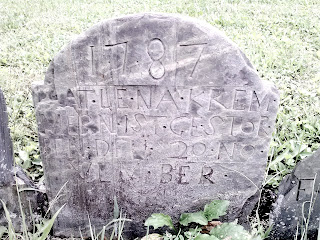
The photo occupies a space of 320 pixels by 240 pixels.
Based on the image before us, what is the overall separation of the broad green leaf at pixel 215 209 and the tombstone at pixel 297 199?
0.31m

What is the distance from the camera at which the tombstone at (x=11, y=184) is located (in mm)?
1775

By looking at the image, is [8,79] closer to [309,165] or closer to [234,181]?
[234,181]

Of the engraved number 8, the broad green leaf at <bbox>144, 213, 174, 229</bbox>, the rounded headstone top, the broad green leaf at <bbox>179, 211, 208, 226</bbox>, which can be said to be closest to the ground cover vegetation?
the broad green leaf at <bbox>179, 211, 208, 226</bbox>

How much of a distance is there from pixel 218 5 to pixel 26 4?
3167 mm

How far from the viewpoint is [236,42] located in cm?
405

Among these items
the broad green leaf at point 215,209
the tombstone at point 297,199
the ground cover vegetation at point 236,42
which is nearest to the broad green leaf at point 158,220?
the broad green leaf at point 215,209

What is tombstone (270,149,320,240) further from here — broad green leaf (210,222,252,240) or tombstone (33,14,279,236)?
broad green leaf (210,222,252,240)

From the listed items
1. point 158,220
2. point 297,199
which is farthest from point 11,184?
point 297,199

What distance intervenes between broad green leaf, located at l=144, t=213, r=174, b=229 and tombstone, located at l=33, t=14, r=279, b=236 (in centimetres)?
12

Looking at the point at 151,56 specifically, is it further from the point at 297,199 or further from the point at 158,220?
the point at 297,199

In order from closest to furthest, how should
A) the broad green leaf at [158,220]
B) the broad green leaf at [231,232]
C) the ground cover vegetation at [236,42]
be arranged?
the broad green leaf at [231,232]
the broad green leaf at [158,220]
the ground cover vegetation at [236,42]

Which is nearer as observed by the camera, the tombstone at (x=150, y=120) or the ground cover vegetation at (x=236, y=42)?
the tombstone at (x=150, y=120)

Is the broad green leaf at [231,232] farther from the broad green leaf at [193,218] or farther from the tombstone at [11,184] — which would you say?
the tombstone at [11,184]

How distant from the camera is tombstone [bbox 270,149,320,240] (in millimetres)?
1769
